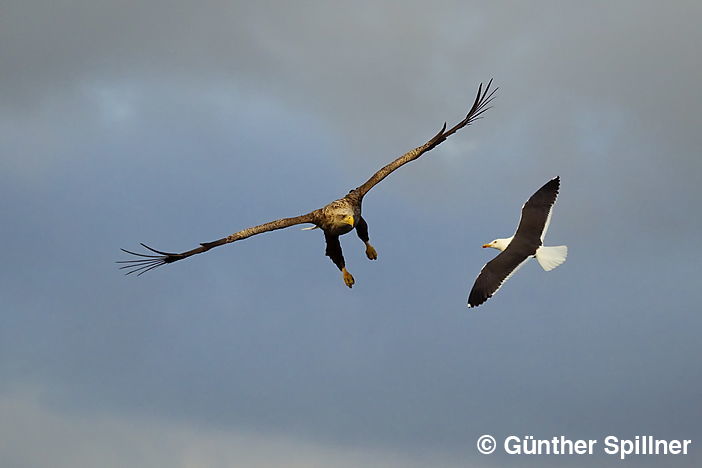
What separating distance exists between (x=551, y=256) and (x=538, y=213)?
5.59ft

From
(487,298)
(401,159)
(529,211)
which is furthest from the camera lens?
(401,159)

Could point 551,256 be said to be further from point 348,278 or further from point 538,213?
point 348,278

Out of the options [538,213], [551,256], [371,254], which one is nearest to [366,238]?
[371,254]

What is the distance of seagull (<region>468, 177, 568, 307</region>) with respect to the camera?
2483cm

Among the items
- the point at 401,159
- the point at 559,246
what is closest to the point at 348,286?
the point at 401,159

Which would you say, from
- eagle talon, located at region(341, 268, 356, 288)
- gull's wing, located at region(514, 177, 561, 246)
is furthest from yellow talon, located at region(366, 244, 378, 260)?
gull's wing, located at region(514, 177, 561, 246)

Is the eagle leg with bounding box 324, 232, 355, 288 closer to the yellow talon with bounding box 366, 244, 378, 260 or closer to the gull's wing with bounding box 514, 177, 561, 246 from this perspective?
the yellow talon with bounding box 366, 244, 378, 260

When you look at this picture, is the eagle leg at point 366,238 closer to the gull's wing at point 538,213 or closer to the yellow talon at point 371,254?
the yellow talon at point 371,254

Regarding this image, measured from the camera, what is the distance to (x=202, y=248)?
27.0m

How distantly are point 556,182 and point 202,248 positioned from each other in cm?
913

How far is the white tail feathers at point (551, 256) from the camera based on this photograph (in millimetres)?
25125

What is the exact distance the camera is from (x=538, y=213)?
26.7 m

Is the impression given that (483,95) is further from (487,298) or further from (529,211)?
(487,298)

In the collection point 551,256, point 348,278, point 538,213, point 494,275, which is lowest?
point 494,275
